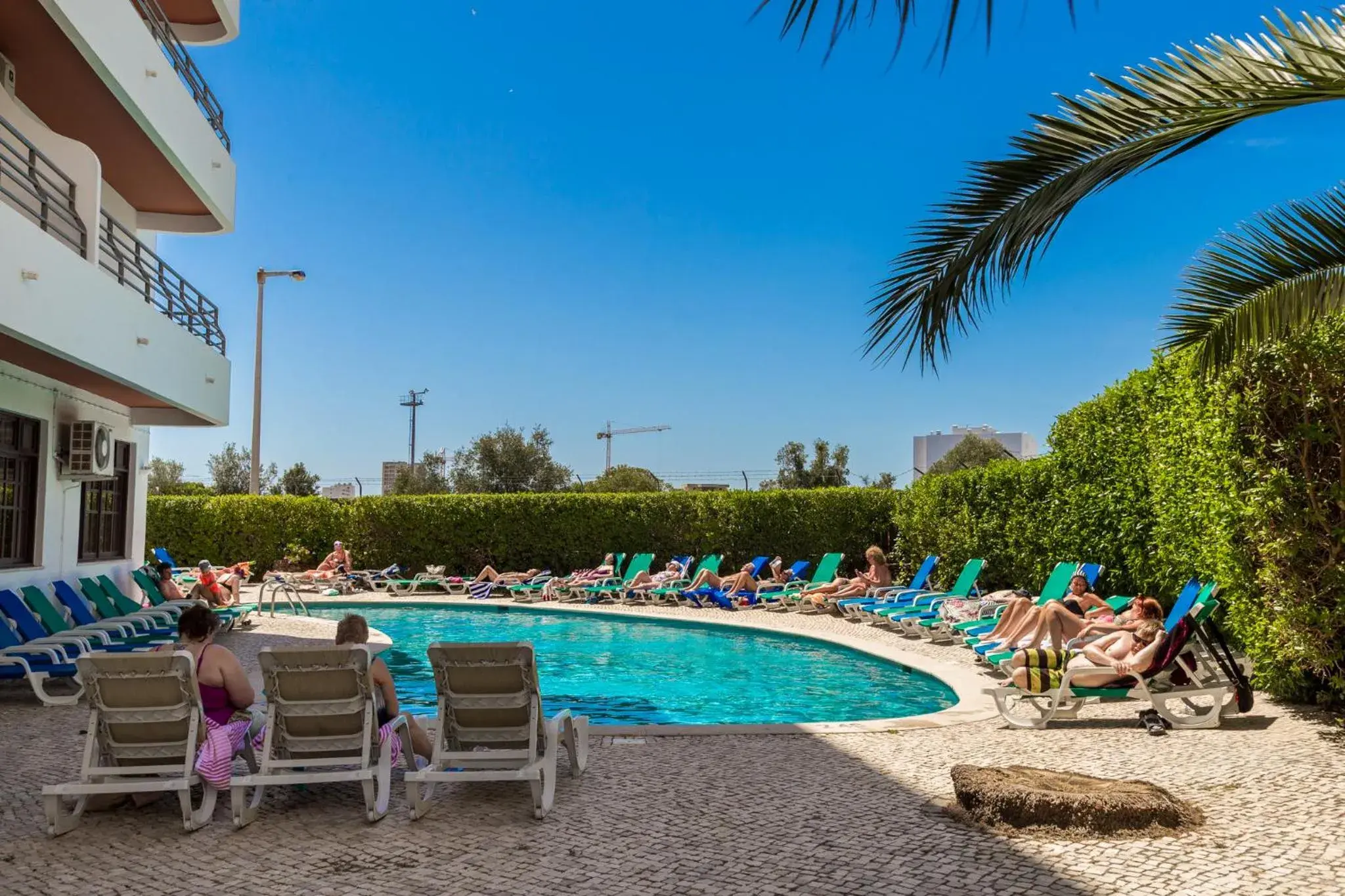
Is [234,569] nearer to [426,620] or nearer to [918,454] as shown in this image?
[426,620]

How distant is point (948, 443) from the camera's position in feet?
427

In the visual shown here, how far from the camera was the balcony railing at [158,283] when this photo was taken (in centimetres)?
1184

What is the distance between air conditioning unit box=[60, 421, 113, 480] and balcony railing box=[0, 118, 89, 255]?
2.72 m

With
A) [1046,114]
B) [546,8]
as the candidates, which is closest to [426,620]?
[546,8]

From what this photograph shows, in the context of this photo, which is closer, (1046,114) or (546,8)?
(1046,114)

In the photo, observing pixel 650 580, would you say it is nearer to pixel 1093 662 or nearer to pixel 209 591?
pixel 209 591

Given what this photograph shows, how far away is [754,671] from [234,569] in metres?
13.4

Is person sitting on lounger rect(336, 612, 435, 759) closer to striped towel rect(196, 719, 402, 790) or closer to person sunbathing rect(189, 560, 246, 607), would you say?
striped towel rect(196, 719, 402, 790)

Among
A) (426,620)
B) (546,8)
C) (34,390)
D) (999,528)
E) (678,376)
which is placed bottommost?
(426,620)

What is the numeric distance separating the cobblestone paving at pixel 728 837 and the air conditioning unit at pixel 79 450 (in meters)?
6.66

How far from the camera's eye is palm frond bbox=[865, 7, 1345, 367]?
4879 mm

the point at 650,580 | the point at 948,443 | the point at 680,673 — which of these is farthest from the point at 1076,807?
the point at 948,443

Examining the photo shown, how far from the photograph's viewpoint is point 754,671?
12492 mm

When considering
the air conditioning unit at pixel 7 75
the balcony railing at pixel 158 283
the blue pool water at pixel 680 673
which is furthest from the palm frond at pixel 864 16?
the balcony railing at pixel 158 283
